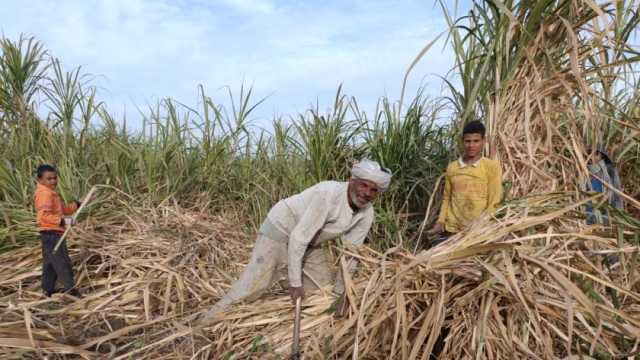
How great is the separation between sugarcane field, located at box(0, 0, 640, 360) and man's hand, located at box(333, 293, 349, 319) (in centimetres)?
2

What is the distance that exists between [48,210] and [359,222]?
7.05 ft

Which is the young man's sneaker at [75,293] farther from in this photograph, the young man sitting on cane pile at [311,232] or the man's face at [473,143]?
the man's face at [473,143]

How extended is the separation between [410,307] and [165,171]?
2.92 metres

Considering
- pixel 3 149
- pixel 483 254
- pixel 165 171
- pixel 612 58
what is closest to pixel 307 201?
pixel 483 254

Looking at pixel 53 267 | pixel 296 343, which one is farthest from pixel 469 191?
pixel 53 267

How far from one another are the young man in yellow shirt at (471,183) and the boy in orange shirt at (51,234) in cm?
232

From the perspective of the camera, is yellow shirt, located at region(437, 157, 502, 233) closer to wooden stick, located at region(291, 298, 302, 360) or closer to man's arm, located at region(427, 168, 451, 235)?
man's arm, located at region(427, 168, 451, 235)

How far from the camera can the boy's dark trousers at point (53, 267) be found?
3.19m

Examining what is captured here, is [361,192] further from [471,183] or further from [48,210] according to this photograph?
[48,210]

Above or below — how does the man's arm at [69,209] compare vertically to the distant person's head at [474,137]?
below

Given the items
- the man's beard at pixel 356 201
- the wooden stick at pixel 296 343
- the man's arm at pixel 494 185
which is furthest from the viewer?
the man's arm at pixel 494 185

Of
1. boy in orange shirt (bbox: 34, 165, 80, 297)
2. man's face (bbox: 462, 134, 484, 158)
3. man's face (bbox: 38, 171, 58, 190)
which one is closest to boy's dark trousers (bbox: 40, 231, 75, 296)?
boy in orange shirt (bbox: 34, 165, 80, 297)

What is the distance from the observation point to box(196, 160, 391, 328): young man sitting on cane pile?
226 centimetres

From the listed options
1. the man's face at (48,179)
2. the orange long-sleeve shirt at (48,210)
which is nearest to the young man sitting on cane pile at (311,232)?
the orange long-sleeve shirt at (48,210)
